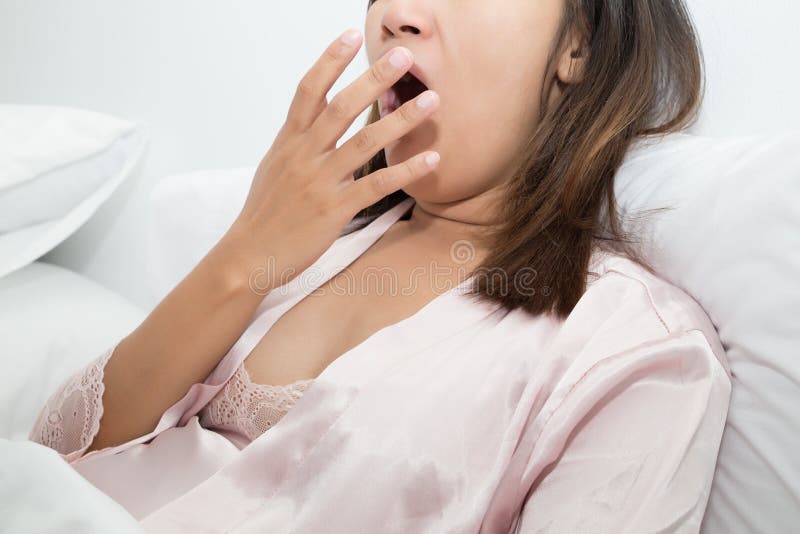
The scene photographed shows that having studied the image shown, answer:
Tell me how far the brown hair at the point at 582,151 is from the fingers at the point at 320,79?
226mm

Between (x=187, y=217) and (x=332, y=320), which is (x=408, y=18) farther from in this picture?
(x=187, y=217)

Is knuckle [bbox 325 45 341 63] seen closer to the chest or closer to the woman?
the woman

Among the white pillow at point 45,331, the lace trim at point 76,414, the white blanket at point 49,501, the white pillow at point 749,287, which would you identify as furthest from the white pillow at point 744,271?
the white pillow at point 45,331

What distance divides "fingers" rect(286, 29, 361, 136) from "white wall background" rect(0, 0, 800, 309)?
1.35 ft

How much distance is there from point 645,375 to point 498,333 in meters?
0.16

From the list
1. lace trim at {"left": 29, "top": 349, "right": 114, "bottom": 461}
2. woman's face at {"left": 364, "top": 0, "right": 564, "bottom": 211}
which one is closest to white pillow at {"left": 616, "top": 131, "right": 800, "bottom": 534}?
woman's face at {"left": 364, "top": 0, "right": 564, "bottom": 211}

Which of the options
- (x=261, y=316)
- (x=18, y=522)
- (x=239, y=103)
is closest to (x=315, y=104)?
(x=261, y=316)

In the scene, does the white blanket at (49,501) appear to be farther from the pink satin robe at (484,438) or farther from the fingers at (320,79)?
the fingers at (320,79)

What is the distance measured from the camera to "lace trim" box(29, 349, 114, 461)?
2.77 feet

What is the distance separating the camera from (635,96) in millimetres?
859

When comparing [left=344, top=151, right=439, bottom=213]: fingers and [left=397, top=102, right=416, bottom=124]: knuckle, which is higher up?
[left=397, top=102, right=416, bottom=124]: knuckle

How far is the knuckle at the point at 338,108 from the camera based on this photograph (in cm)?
79

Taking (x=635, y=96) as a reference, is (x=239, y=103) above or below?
above

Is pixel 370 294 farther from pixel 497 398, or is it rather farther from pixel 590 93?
pixel 590 93
